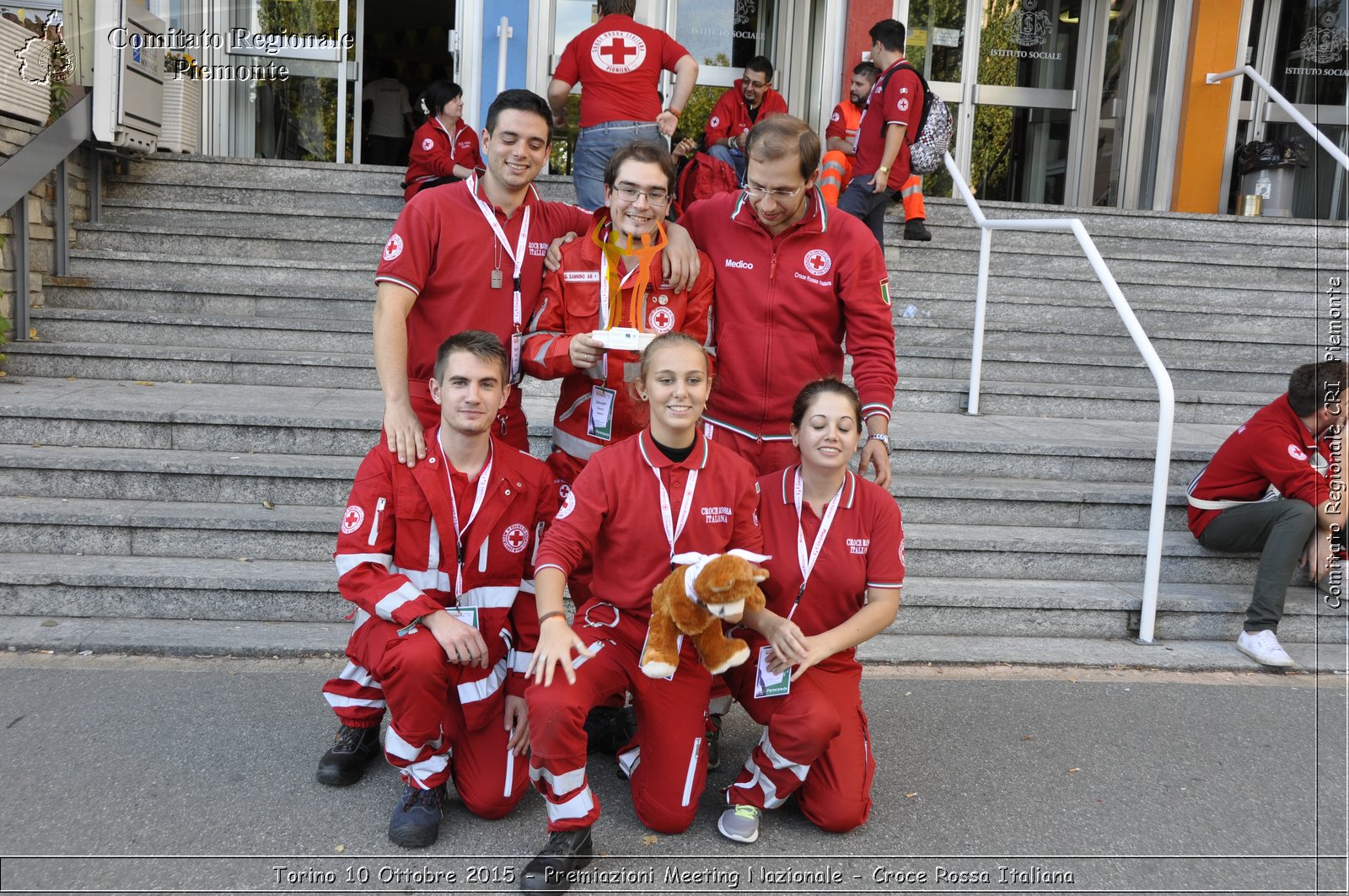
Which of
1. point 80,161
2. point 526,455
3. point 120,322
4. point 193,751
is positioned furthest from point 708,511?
point 80,161

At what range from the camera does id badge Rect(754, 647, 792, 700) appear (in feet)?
10.0

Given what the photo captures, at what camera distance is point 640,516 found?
3078 millimetres

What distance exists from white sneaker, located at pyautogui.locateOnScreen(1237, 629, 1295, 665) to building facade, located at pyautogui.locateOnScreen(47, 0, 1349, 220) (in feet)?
22.3

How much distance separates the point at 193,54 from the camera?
9586mm

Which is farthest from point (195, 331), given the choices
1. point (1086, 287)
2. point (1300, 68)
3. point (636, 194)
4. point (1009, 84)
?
point (1300, 68)

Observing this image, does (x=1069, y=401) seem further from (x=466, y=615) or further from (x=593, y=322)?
(x=466, y=615)

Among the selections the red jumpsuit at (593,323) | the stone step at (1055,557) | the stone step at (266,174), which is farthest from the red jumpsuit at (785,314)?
the stone step at (266,174)

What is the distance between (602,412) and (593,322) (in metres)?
0.29

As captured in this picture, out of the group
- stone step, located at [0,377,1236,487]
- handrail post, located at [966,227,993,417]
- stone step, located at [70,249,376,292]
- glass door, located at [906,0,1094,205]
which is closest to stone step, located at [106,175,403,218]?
stone step, located at [70,249,376,292]

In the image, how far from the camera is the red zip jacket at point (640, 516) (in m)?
3.06

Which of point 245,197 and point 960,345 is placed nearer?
point 960,345

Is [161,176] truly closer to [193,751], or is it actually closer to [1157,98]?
[193,751]

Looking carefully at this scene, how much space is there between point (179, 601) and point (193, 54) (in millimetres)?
7097

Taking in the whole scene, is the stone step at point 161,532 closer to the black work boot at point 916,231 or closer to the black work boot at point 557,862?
the black work boot at point 557,862
